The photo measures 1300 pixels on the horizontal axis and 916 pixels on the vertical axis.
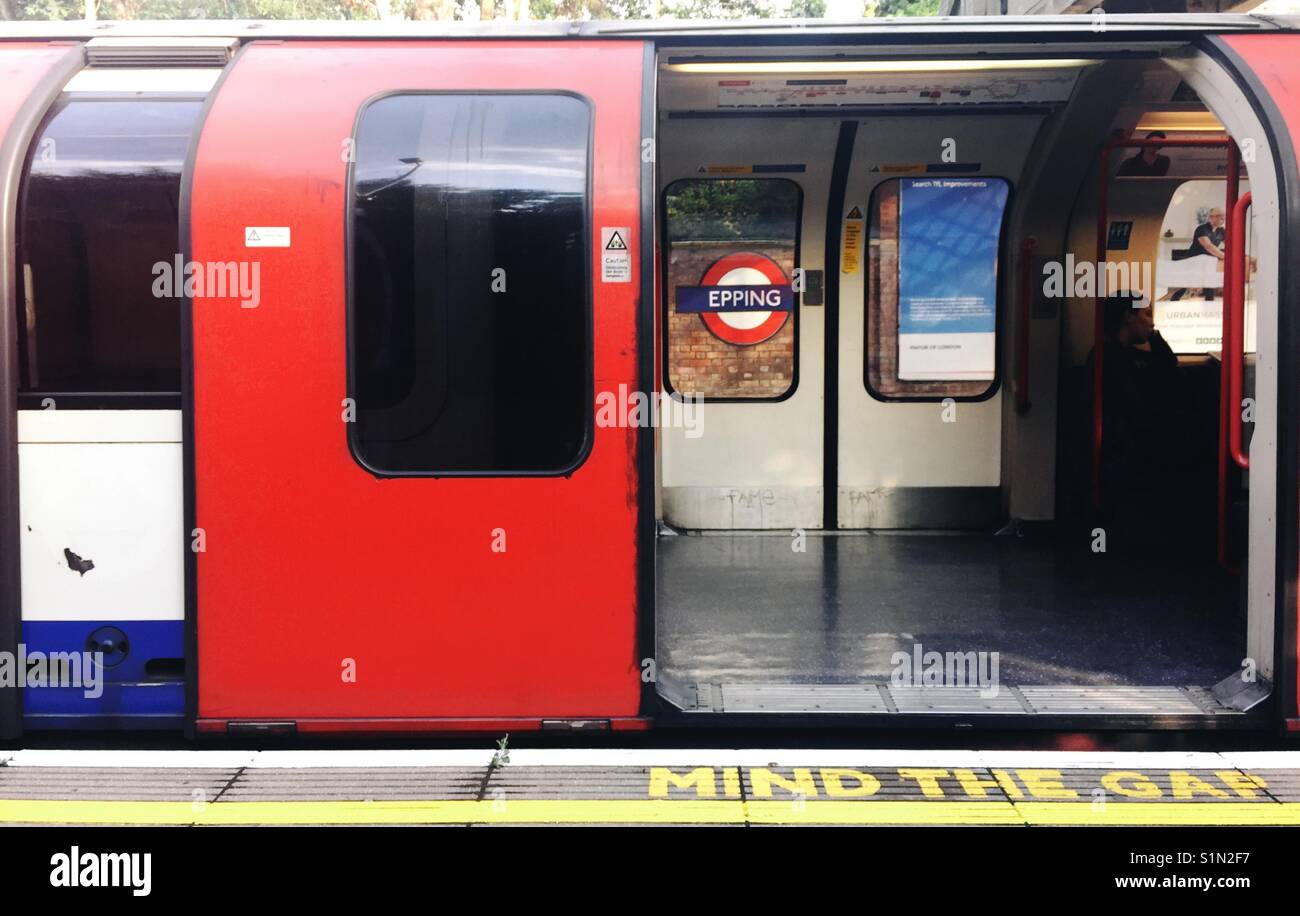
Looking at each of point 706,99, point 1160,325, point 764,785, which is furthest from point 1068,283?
point 764,785

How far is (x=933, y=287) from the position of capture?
24.8 ft

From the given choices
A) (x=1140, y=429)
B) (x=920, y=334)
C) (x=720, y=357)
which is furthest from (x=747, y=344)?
(x=1140, y=429)

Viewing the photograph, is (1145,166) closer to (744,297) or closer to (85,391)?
(744,297)

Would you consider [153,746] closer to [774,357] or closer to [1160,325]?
[774,357]

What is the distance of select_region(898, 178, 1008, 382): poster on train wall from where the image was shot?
7.46m

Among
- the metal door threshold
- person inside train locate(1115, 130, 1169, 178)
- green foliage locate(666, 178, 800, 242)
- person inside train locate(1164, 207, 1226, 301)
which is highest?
person inside train locate(1115, 130, 1169, 178)

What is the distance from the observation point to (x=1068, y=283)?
23.9 feet

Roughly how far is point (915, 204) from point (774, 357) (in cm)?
133

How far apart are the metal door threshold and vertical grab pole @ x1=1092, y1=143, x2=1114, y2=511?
94.3 inches

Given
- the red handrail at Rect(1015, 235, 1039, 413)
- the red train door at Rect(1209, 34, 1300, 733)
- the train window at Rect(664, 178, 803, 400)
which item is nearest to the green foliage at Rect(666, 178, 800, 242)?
the train window at Rect(664, 178, 803, 400)

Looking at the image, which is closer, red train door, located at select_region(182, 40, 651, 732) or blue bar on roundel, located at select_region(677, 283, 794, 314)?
red train door, located at select_region(182, 40, 651, 732)

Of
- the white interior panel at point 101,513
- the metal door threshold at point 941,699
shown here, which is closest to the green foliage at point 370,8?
the white interior panel at point 101,513

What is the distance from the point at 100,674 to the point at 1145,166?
6308 mm

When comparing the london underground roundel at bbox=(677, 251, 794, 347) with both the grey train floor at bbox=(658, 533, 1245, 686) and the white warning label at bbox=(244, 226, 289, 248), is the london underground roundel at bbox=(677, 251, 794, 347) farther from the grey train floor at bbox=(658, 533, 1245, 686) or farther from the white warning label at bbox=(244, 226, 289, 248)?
the white warning label at bbox=(244, 226, 289, 248)
